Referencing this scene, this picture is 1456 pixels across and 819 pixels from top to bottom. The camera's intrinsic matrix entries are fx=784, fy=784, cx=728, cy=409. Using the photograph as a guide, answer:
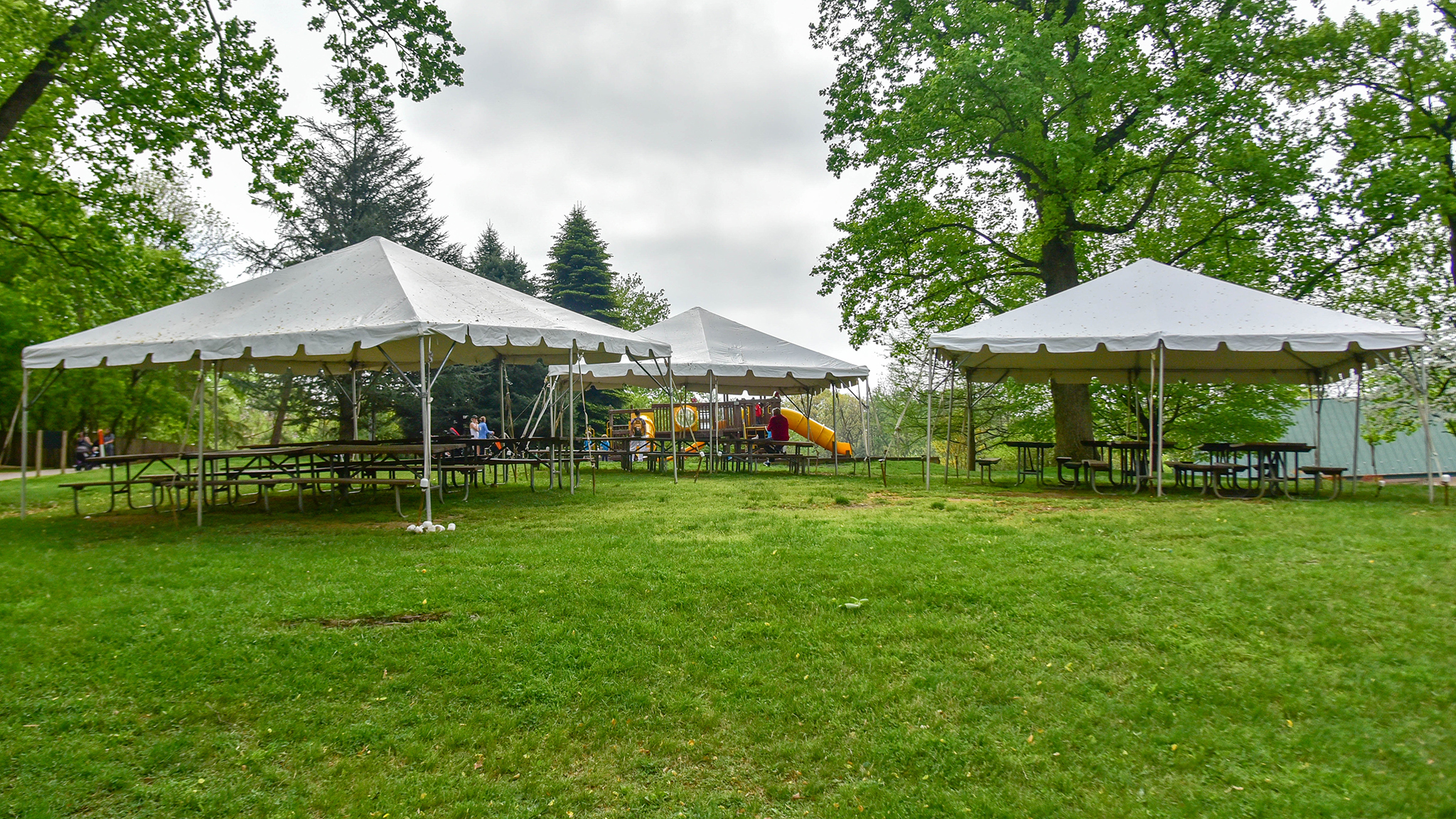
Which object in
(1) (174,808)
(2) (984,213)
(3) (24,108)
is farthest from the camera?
(2) (984,213)

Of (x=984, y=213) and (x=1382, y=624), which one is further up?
(x=984, y=213)

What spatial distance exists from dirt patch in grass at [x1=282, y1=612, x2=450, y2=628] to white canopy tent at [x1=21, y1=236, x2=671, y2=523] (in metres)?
3.06

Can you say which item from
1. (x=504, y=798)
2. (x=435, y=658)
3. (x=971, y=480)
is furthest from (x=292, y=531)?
(x=971, y=480)

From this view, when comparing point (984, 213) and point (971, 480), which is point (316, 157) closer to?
point (984, 213)

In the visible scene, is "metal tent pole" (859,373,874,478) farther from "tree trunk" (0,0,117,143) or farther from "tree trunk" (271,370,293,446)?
"tree trunk" (271,370,293,446)

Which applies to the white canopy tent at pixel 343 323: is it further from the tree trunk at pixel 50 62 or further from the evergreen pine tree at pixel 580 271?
the evergreen pine tree at pixel 580 271

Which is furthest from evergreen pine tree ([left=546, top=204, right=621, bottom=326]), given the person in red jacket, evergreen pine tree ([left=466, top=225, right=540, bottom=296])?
the person in red jacket

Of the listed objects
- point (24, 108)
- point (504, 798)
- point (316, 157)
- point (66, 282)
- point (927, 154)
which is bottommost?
point (504, 798)

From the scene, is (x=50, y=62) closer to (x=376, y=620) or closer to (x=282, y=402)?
(x=376, y=620)

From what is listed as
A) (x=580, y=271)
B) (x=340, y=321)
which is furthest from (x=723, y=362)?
(x=580, y=271)

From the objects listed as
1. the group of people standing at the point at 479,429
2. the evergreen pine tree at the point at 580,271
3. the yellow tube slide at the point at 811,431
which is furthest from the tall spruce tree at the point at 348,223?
the yellow tube slide at the point at 811,431

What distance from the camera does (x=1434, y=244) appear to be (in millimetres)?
15742

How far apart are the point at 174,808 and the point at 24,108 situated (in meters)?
11.0

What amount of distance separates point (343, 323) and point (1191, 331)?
34.0 feet
